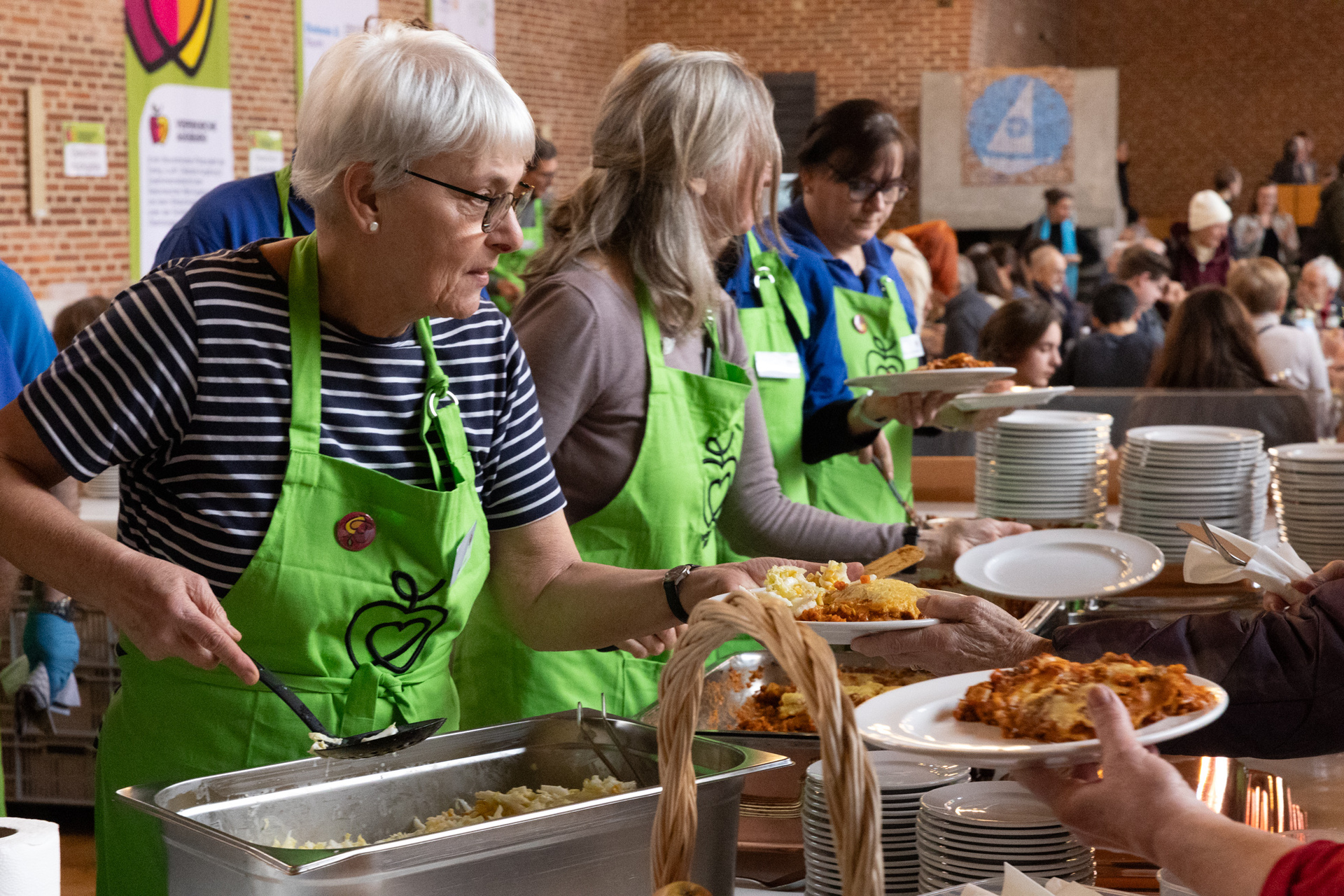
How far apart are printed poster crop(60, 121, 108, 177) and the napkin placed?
21.7 feet

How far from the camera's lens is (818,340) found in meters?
3.04

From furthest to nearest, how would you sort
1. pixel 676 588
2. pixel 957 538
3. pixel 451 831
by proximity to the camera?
1. pixel 957 538
2. pixel 676 588
3. pixel 451 831

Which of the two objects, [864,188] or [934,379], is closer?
[934,379]

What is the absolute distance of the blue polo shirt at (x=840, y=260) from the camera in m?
3.17

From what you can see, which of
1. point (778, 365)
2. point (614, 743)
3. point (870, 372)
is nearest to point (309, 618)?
point (614, 743)

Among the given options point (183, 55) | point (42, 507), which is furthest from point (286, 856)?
point (183, 55)

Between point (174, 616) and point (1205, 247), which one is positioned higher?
point (1205, 247)

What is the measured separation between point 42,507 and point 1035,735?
1.03m

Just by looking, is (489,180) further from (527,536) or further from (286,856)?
(286,856)

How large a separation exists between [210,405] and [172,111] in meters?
6.91

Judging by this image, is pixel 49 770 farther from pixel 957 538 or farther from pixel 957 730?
pixel 957 730

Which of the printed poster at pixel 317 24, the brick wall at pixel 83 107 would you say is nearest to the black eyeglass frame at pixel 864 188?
the brick wall at pixel 83 107

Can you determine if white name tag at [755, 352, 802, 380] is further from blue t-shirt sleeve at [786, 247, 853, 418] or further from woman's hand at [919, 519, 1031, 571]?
woman's hand at [919, 519, 1031, 571]

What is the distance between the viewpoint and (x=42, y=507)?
144 cm
